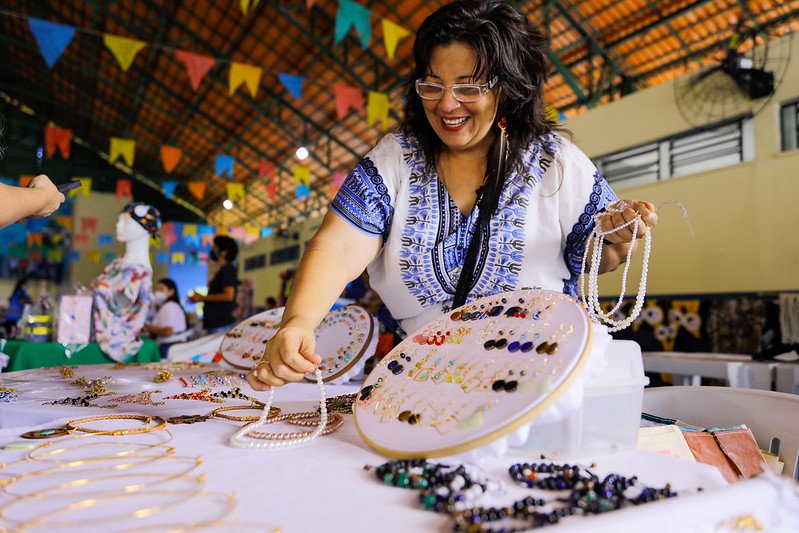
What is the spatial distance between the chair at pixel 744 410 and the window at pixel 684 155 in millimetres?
4338

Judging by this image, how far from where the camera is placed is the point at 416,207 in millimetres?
1037

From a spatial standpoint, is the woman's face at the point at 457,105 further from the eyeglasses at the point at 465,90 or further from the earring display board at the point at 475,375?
the earring display board at the point at 475,375

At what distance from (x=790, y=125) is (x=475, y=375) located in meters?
4.93

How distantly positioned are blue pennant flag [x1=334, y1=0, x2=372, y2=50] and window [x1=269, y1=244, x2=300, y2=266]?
7785 millimetres

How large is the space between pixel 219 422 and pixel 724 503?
63 cm

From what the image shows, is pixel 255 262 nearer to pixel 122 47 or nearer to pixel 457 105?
pixel 122 47

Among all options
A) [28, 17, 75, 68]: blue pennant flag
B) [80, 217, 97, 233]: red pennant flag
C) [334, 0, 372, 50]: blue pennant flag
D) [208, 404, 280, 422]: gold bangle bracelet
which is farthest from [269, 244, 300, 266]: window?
[208, 404, 280, 422]: gold bangle bracelet

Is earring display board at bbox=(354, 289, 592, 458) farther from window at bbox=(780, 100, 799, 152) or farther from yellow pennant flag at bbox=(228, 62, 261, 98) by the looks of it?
yellow pennant flag at bbox=(228, 62, 261, 98)

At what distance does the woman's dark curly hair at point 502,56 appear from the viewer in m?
0.95

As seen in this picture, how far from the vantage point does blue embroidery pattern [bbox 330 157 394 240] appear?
101cm

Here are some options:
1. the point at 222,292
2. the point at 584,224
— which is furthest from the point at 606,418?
the point at 222,292

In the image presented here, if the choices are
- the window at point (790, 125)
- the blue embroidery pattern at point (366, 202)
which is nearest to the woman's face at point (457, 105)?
the blue embroidery pattern at point (366, 202)

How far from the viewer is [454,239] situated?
1030 millimetres

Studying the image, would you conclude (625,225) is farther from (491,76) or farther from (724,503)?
(724,503)
